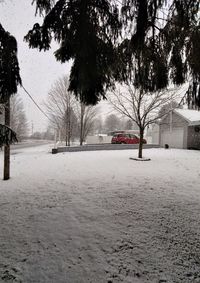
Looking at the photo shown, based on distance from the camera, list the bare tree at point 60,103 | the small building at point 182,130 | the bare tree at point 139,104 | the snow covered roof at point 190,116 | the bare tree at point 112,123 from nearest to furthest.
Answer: the bare tree at point 139,104, the snow covered roof at point 190,116, the small building at point 182,130, the bare tree at point 60,103, the bare tree at point 112,123

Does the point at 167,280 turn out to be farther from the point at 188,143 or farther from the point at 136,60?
the point at 188,143

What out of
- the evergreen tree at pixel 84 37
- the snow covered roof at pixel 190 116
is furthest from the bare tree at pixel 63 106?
the evergreen tree at pixel 84 37

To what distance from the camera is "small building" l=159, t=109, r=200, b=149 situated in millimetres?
19562

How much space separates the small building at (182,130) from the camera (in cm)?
1956

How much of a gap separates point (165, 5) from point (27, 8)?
176 centimetres

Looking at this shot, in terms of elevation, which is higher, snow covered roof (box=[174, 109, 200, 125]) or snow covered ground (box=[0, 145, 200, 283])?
snow covered roof (box=[174, 109, 200, 125])

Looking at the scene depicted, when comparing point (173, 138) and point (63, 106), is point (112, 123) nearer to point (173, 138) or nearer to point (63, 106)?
point (63, 106)

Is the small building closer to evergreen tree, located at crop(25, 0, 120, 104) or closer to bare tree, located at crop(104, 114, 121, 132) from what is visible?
evergreen tree, located at crop(25, 0, 120, 104)

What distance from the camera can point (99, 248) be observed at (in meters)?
3.02

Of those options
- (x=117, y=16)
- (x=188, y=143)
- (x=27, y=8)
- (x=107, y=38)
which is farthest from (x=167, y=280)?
(x=188, y=143)

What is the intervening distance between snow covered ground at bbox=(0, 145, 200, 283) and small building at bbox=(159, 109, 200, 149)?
14.3m

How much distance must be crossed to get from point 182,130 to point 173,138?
4.51 feet

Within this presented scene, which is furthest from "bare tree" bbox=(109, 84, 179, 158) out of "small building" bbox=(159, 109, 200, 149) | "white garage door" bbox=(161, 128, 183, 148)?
"white garage door" bbox=(161, 128, 183, 148)

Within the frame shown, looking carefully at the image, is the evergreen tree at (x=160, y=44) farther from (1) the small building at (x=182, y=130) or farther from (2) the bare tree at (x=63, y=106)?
(2) the bare tree at (x=63, y=106)
